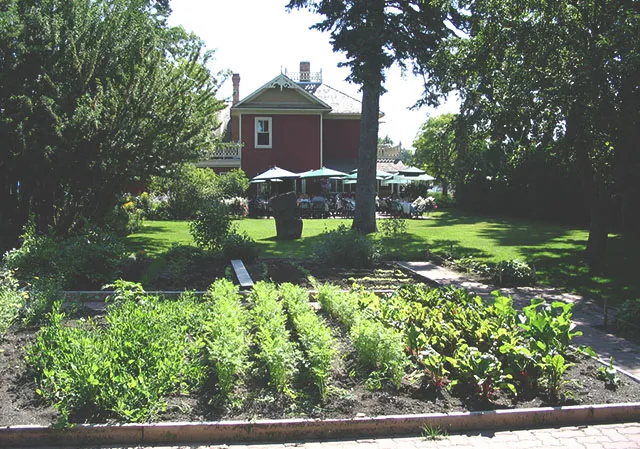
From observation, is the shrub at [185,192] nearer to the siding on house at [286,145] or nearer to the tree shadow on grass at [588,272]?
the siding on house at [286,145]

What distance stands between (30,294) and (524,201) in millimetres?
26904

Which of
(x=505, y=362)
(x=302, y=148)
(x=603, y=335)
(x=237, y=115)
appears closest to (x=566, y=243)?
(x=603, y=335)

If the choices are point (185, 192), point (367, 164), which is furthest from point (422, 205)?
point (185, 192)

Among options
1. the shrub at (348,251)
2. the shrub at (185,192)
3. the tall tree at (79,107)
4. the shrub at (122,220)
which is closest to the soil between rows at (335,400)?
the shrub at (348,251)

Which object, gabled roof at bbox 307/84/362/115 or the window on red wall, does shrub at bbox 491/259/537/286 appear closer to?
the window on red wall

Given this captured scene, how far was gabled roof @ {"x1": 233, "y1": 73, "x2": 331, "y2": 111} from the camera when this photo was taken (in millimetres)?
34850

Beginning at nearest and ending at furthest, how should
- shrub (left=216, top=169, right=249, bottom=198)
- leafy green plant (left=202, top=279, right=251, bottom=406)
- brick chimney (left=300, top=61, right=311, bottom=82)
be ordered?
leafy green plant (left=202, top=279, right=251, bottom=406), shrub (left=216, top=169, right=249, bottom=198), brick chimney (left=300, top=61, right=311, bottom=82)

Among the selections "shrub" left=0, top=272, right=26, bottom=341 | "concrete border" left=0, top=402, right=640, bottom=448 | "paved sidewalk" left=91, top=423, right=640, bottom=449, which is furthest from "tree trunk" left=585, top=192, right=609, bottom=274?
"shrub" left=0, top=272, right=26, bottom=341

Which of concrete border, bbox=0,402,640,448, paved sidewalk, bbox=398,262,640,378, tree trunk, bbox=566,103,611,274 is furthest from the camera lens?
tree trunk, bbox=566,103,611,274

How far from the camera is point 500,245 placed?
17.7m

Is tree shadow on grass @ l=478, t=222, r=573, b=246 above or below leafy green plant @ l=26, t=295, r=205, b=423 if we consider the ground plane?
below

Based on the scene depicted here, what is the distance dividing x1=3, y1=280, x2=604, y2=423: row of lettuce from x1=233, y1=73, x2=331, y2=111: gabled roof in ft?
97.0

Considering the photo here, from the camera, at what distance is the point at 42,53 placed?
13047mm

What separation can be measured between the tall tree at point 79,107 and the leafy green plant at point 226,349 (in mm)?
7465
